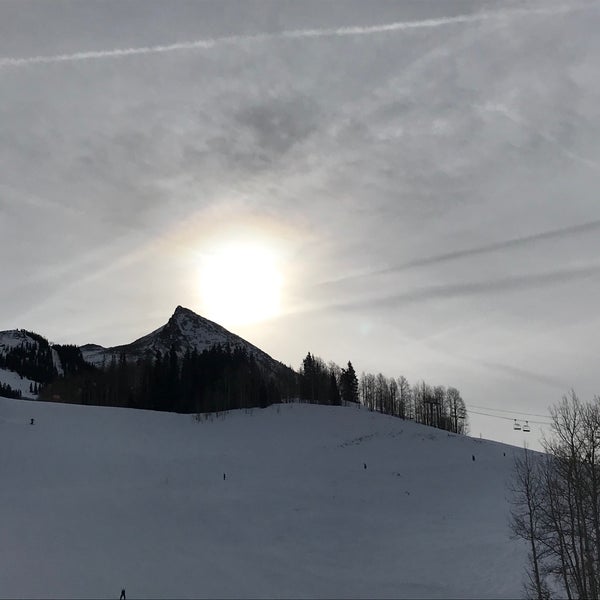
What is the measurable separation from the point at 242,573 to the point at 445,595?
33.5 ft

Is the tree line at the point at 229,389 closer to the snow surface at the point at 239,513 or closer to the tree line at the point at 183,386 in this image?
the tree line at the point at 183,386

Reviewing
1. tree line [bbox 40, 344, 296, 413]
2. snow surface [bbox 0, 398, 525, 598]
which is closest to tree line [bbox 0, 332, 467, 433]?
tree line [bbox 40, 344, 296, 413]

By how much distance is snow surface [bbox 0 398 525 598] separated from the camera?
2745 centimetres

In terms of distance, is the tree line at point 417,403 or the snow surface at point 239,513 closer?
the snow surface at point 239,513

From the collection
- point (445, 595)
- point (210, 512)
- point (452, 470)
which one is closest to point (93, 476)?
point (210, 512)

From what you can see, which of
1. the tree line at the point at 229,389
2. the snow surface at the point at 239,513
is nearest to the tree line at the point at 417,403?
the tree line at the point at 229,389

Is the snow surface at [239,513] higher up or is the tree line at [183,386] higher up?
the tree line at [183,386]

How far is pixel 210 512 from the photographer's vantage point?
38781 mm

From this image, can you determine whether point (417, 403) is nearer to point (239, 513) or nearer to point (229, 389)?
point (229, 389)

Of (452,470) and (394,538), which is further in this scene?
(452,470)

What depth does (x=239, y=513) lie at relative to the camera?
39156mm

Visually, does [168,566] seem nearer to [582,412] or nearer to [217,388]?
[582,412]

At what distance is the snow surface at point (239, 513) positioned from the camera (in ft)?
90.1

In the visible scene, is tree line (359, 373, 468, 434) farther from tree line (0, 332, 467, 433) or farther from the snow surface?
the snow surface
